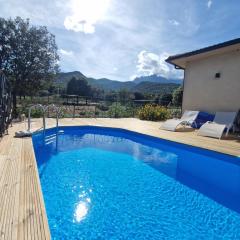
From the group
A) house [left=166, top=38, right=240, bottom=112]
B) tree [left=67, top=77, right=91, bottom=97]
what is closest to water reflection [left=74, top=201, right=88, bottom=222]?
house [left=166, top=38, right=240, bottom=112]

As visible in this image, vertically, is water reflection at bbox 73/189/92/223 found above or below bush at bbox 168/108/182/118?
below

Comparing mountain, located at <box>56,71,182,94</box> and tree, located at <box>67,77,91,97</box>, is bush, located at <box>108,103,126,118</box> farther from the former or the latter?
tree, located at <box>67,77,91,97</box>

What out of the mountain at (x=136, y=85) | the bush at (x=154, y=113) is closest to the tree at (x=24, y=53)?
the bush at (x=154, y=113)

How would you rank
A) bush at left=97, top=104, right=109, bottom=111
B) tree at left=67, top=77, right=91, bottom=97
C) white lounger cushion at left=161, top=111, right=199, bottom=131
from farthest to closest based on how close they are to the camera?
tree at left=67, top=77, right=91, bottom=97
bush at left=97, top=104, right=109, bottom=111
white lounger cushion at left=161, top=111, right=199, bottom=131

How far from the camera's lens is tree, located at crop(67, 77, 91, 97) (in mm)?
45531

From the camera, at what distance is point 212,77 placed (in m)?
9.77

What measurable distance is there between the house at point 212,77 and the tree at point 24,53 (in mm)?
6209

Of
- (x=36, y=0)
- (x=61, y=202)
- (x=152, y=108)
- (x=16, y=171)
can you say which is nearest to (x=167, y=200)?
(x=61, y=202)

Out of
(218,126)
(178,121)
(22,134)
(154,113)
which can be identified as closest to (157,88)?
(154,113)

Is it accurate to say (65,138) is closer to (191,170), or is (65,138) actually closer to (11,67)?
(191,170)

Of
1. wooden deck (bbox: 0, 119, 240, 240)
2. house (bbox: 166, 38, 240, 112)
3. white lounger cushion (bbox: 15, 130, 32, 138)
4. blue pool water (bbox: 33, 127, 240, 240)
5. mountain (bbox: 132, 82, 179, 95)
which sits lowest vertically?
blue pool water (bbox: 33, 127, 240, 240)

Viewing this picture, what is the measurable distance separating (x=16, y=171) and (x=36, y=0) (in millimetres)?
6975

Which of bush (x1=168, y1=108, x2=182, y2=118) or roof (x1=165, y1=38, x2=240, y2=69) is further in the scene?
bush (x1=168, y1=108, x2=182, y2=118)

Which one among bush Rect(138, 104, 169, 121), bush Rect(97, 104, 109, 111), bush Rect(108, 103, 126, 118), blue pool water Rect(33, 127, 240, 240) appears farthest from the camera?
bush Rect(97, 104, 109, 111)
